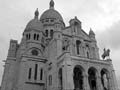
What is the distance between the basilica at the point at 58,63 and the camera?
26203 millimetres

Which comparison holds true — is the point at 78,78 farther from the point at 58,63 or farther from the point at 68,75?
the point at 68,75

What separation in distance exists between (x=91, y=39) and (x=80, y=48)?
16.5ft

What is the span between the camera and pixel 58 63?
28.5 m

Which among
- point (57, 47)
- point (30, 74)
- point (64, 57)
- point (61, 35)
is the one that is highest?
point (61, 35)

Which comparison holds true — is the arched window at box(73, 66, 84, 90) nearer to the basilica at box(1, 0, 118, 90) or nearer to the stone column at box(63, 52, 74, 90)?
the basilica at box(1, 0, 118, 90)

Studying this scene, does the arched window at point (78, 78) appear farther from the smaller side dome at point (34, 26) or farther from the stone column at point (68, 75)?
the smaller side dome at point (34, 26)

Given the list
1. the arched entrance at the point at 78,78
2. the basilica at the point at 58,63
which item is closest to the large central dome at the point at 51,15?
the basilica at the point at 58,63

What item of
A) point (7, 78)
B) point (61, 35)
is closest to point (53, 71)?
point (61, 35)

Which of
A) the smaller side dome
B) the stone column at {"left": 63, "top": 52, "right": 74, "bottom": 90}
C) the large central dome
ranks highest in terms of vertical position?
the large central dome

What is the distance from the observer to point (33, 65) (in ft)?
108

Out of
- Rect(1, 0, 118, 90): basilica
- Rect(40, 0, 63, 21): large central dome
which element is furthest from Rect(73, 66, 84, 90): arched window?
Rect(40, 0, 63, 21): large central dome

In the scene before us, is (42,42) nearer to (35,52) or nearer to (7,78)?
(35,52)

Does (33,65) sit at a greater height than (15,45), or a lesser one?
lesser

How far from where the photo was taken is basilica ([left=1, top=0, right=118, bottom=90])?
86.0ft
